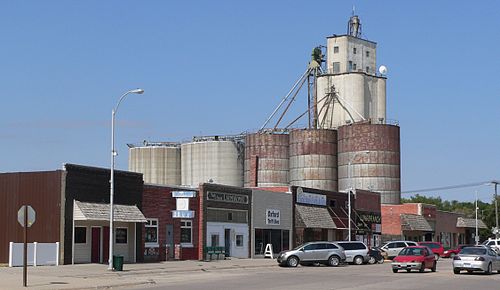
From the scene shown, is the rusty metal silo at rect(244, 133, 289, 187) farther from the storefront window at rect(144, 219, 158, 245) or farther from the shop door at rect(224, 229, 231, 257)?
the storefront window at rect(144, 219, 158, 245)

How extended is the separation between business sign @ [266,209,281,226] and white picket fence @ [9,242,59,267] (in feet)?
77.6

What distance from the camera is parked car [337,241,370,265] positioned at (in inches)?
2094

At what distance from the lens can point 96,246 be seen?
46875 millimetres

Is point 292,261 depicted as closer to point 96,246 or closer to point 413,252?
point 413,252

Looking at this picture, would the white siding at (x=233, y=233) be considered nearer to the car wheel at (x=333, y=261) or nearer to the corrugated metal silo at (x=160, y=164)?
the car wheel at (x=333, y=261)

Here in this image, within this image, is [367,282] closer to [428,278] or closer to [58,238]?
[428,278]

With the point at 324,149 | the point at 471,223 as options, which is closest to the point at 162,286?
the point at 324,149

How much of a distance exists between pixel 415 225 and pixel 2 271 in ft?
198

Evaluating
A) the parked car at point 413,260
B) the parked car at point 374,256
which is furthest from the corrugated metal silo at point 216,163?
the parked car at point 413,260

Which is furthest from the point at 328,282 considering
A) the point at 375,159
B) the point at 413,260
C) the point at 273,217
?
the point at 375,159

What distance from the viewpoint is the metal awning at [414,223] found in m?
88.3

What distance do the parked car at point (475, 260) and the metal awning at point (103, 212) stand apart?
19.0 metres

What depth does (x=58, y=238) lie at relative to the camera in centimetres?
4391

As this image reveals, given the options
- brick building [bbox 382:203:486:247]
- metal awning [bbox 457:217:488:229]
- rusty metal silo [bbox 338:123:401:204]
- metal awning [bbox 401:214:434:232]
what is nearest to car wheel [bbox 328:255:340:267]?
brick building [bbox 382:203:486:247]
